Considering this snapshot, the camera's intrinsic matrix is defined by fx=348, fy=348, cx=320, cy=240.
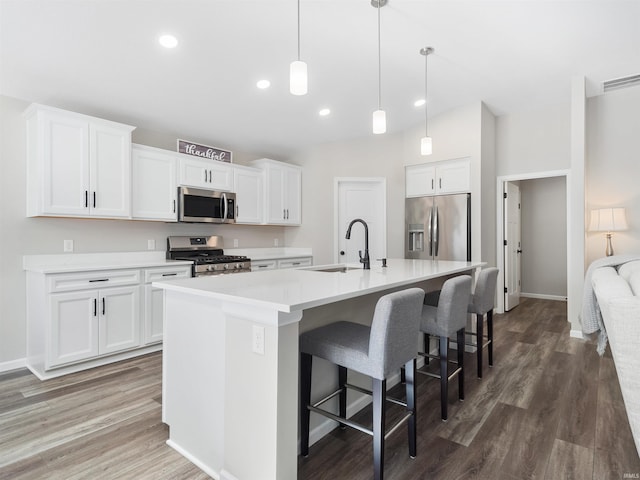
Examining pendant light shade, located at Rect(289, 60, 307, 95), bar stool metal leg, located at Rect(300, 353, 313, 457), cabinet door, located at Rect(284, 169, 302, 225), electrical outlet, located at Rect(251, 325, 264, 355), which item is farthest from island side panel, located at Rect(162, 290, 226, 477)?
cabinet door, located at Rect(284, 169, 302, 225)

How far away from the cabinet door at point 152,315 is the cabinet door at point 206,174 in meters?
1.34

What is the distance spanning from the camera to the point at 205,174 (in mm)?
4352

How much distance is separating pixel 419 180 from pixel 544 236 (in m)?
2.71

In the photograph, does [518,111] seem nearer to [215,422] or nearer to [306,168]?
[306,168]

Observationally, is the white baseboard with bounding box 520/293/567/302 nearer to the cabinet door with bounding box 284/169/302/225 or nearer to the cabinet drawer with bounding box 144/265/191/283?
the cabinet door with bounding box 284/169/302/225

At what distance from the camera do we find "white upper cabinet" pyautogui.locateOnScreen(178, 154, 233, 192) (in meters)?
4.12

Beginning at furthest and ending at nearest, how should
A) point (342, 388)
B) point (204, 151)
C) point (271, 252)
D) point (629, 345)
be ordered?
point (271, 252), point (204, 151), point (342, 388), point (629, 345)

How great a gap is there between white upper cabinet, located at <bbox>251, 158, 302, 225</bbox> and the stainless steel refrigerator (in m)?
1.71

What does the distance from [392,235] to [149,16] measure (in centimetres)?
400

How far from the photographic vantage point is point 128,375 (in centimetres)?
292

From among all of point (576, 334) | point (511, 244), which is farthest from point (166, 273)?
point (511, 244)

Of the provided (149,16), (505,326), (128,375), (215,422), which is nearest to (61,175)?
(149,16)

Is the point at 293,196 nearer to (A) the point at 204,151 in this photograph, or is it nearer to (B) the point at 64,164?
(A) the point at 204,151

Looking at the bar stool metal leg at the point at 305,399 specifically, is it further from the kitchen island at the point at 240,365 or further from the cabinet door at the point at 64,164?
the cabinet door at the point at 64,164
